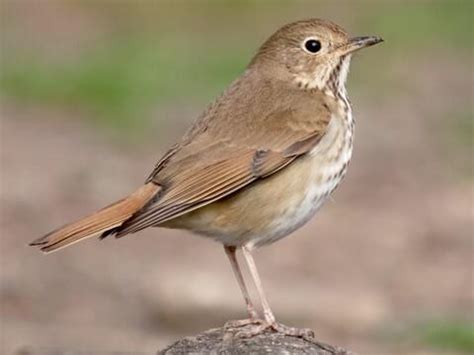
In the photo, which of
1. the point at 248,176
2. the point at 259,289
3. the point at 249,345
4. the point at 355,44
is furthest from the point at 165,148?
the point at 249,345

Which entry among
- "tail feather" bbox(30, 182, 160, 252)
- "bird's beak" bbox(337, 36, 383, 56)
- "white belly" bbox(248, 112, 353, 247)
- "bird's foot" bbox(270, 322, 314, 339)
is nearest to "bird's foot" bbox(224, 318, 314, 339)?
"bird's foot" bbox(270, 322, 314, 339)

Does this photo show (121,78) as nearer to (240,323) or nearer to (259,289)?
(259,289)

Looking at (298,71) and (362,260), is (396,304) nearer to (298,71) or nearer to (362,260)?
(362,260)

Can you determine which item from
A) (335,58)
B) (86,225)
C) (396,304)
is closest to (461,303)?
(396,304)

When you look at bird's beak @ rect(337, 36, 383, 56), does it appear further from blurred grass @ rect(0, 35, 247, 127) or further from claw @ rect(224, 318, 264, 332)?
blurred grass @ rect(0, 35, 247, 127)

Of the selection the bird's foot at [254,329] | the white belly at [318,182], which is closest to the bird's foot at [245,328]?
the bird's foot at [254,329]
